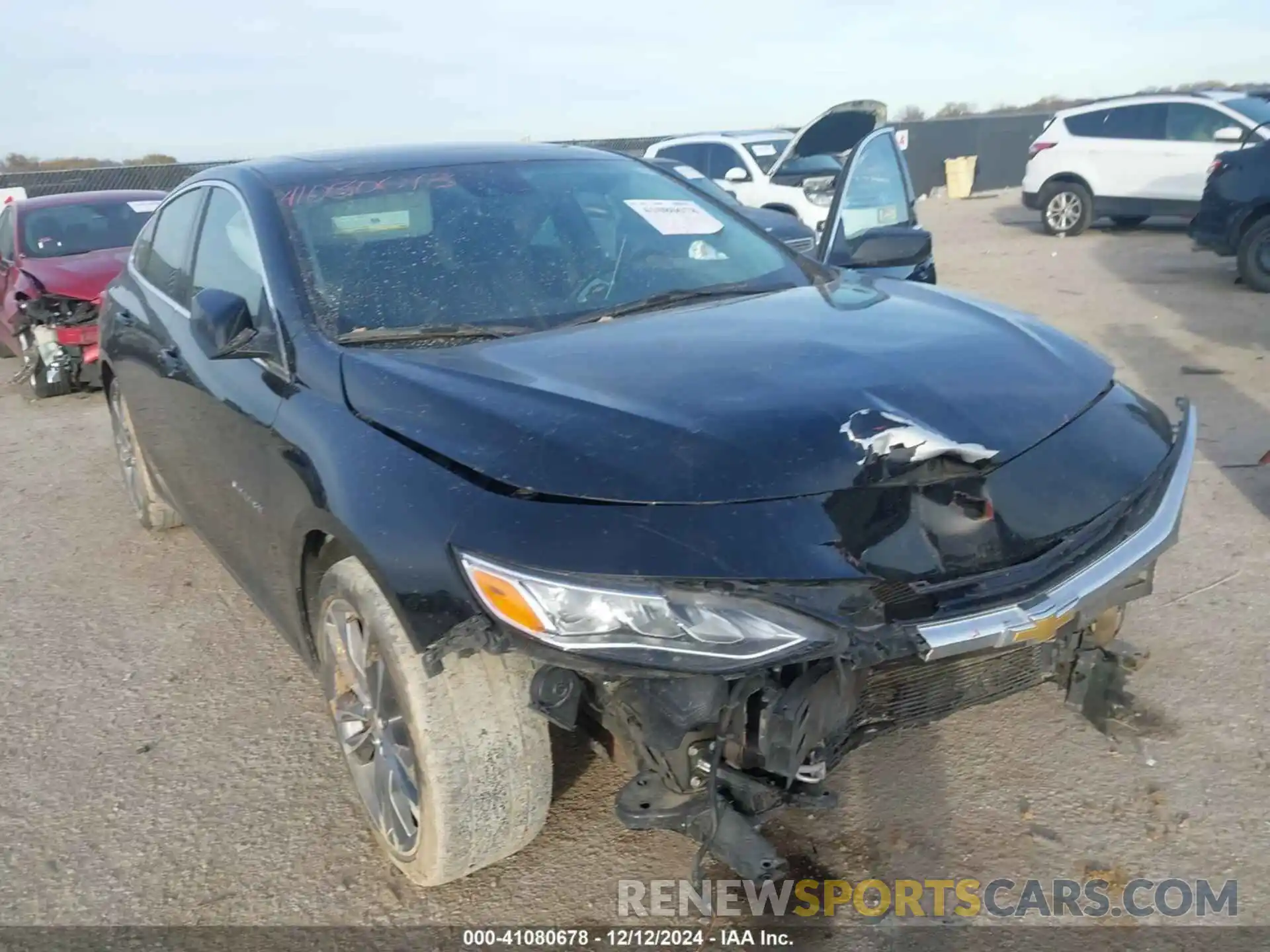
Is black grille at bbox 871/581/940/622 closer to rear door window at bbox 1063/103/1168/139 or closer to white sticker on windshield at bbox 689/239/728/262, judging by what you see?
white sticker on windshield at bbox 689/239/728/262

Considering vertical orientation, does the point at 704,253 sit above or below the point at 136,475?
above

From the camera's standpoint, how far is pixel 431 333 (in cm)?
277

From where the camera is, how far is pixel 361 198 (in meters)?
3.19

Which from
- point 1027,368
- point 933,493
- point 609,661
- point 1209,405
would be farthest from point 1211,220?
point 609,661

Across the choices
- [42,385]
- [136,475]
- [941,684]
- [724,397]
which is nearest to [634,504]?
[724,397]

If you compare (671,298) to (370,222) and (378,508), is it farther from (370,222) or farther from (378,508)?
(378,508)

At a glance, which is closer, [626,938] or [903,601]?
[903,601]

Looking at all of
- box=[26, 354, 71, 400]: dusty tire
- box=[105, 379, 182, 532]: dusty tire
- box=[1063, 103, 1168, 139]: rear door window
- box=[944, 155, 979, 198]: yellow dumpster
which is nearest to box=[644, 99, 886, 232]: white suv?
box=[1063, 103, 1168, 139]: rear door window

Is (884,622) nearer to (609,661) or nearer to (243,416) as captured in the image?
(609,661)

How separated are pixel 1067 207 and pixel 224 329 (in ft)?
46.9

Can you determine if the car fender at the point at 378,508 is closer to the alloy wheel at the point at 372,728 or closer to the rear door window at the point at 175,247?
the alloy wheel at the point at 372,728

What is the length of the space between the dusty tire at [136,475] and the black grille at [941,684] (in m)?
3.53

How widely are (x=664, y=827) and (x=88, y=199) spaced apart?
904 centimetres

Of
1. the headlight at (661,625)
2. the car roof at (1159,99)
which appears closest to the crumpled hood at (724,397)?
the headlight at (661,625)
